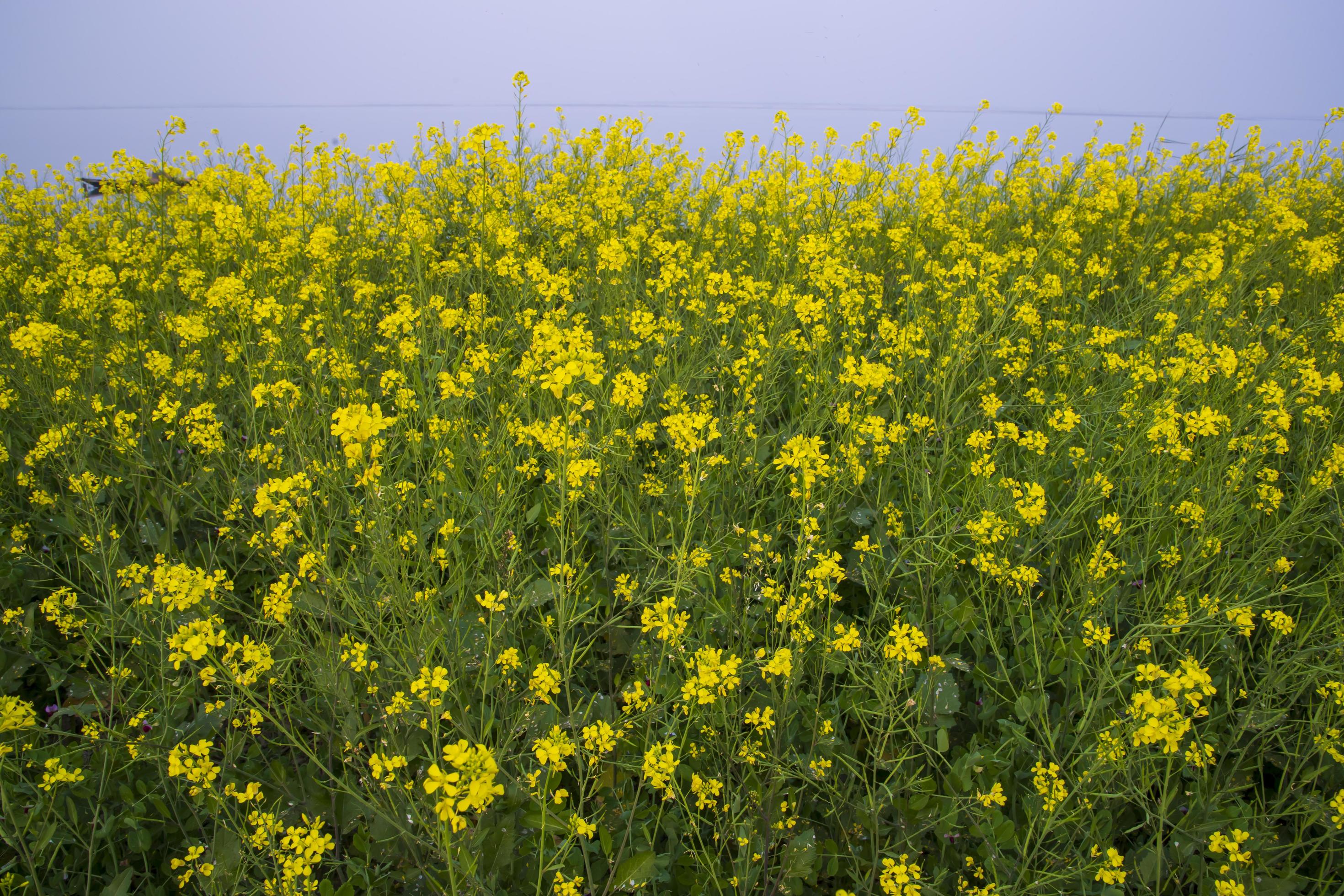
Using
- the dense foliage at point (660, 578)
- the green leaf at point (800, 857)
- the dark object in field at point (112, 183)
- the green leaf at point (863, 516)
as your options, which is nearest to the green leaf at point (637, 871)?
the dense foliage at point (660, 578)

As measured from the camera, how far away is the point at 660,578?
1.53 metres

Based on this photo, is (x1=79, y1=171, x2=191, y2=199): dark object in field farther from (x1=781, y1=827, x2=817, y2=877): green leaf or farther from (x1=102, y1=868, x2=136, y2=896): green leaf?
(x1=781, y1=827, x2=817, y2=877): green leaf

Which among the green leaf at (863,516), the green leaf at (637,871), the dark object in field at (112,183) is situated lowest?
the green leaf at (637,871)

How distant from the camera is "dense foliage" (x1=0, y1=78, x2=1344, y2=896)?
1.14 metres

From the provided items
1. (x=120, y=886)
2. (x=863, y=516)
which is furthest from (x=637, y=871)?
(x=863, y=516)

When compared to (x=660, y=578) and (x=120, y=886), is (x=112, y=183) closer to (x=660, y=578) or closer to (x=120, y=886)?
(x=120, y=886)

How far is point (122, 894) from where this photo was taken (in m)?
1.10

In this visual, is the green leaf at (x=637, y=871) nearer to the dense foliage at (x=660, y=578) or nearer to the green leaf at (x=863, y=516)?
the dense foliage at (x=660, y=578)

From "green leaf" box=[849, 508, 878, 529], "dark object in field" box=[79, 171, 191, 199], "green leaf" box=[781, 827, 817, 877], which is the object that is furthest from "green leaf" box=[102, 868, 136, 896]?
"dark object in field" box=[79, 171, 191, 199]

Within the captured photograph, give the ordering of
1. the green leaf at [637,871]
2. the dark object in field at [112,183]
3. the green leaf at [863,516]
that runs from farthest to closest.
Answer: the dark object in field at [112,183], the green leaf at [863,516], the green leaf at [637,871]

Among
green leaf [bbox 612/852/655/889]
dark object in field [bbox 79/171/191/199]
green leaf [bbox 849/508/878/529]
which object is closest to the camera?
green leaf [bbox 612/852/655/889]

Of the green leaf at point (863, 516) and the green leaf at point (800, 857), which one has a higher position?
the green leaf at point (863, 516)

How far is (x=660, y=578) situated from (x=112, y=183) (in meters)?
4.21

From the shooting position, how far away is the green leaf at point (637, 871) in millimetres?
1058
